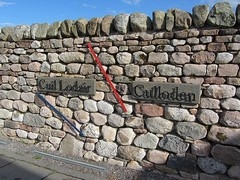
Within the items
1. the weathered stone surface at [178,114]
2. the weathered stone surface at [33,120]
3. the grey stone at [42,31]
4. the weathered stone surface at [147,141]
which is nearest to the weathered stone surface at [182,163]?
the weathered stone surface at [147,141]

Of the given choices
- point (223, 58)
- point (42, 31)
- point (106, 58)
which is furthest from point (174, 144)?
point (42, 31)

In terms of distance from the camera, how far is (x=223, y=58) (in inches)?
109

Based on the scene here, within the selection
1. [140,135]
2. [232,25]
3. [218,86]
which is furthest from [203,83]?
[140,135]

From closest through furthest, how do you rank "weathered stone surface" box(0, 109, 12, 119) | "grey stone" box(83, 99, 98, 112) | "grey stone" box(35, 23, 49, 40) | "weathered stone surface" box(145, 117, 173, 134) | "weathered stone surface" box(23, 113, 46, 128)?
"weathered stone surface" box(145, 117, 173, 134)
"grey stone" box(83, 99, 98, 112)
"grey stone" box(35, 23, 49, 40)
"weathered stone surface" box(23, 113, 46, 128)
"weathered stone surface" box(0, 109, 12, 119)

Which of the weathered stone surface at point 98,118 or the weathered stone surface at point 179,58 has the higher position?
the weathered stone surface at point 179,58

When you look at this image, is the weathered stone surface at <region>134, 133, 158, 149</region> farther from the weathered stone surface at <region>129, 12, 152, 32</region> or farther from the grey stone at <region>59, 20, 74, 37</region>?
the grey stone at <region>59, 20, 74, 37</region>

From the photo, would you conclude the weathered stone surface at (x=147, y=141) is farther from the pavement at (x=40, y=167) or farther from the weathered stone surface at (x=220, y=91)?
the weathered stone surface at (x=220, y=91)

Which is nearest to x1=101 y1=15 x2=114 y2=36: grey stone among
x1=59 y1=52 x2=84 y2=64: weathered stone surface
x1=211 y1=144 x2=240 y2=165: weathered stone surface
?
x1=59 y1=52 x2=84 y2=64: weathered stone surface

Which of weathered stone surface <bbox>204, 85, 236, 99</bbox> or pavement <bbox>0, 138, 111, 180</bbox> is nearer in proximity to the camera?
weathered stone surface <bbox>204, 85, 236, 99</bbox>

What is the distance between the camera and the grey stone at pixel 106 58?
3414mm

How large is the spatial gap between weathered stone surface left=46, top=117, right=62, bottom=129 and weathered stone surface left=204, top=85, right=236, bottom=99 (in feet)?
7.45

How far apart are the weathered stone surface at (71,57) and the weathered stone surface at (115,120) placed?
36.8 inches

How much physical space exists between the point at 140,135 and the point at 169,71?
36.6 inches

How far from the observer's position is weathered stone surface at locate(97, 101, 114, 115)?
11.5ft
